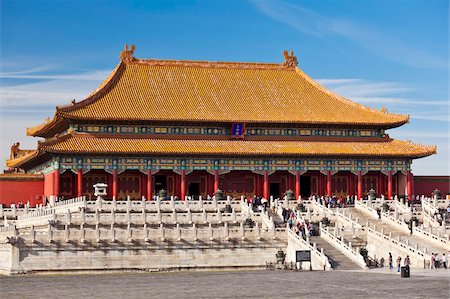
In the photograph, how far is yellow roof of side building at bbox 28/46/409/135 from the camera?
259 ft

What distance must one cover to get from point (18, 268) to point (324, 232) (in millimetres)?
16288

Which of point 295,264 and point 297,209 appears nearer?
point 295,264

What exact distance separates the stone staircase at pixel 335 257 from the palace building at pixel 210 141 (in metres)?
22.8

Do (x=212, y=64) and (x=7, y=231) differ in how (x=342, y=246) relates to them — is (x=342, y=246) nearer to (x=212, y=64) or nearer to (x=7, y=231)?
(x=7, y=231)

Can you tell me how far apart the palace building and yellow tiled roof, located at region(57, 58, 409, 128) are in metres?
0.10

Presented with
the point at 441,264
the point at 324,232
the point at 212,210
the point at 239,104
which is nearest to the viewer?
the point at 441,264

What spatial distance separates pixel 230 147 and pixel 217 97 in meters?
6.44

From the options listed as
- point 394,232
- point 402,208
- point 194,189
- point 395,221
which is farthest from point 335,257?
point 194,189

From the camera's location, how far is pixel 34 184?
77.4 metres

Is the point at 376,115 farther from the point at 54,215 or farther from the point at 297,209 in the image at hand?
the point at 54,215

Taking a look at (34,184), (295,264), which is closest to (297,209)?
(295,264)

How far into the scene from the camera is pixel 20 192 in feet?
251

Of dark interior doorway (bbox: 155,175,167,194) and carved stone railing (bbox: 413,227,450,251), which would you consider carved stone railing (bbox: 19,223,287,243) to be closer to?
carved stone railing (bbox: 413,227,450,251)

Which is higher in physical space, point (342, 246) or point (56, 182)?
point (56, 182)
